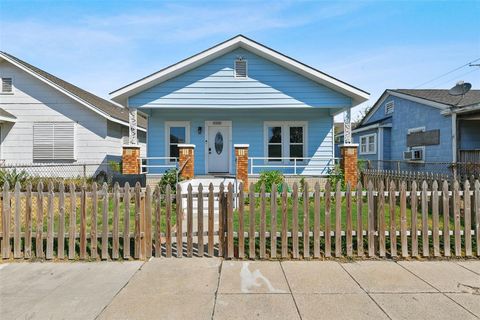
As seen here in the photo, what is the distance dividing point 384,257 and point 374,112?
21.2 m

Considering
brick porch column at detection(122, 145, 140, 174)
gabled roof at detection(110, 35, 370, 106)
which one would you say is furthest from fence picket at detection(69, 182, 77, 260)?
gabled roof at detection(110, 35, 370, 106)

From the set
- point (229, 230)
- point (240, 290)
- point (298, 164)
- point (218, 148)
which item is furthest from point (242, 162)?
point (240, 290)

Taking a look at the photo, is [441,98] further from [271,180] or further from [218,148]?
[218,148]

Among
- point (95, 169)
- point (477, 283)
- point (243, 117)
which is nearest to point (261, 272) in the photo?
point (477, 283)

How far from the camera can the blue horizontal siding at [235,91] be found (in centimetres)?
1245

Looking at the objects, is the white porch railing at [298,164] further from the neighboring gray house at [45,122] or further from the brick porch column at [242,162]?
the neighboring gray house at [45,122]

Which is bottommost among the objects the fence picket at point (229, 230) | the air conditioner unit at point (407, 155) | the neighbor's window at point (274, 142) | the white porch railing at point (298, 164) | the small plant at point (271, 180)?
the fence picket at point (229, 230)

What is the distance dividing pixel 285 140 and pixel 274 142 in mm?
517

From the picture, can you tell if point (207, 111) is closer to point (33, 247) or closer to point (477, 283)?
point (33, 247)

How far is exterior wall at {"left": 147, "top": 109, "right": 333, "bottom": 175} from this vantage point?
1441 centimetres

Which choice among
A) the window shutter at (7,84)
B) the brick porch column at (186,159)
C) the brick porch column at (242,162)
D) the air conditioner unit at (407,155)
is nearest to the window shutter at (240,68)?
the brick porch column at (242,162)

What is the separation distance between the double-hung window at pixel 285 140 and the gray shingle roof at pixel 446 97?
22.7 ft

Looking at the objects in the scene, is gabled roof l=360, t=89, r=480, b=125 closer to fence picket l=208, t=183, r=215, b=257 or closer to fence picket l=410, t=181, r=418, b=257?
fence picket l=410, t=181, r=418, b=257

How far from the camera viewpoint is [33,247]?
5504mm
